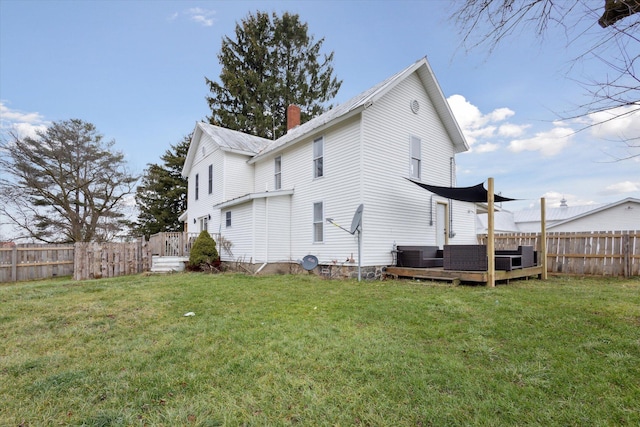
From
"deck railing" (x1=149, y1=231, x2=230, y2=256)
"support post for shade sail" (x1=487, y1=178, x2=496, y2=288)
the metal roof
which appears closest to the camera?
"support post for shade sail" (x1=487, y1=178, x2=496, y2=288)

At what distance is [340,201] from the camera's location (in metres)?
9.95

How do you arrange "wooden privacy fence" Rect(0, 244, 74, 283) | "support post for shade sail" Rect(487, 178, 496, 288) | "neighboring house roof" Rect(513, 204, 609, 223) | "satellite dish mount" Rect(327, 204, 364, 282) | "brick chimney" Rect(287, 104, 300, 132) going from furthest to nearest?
"neighboring house roof" Rect(513, 204, 609, 223), "brick chimney" Rect(287, 104, 300, 132), "wooden privacy fence" Rect(0, 244, 74, 283), "satellite dish mount" Rect(327, 204, 364, 282), "support post for shade sail" Rect(487, 178, 496, 288)

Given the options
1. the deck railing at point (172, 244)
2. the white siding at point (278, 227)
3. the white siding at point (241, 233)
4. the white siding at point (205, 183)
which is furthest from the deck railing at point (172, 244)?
the white siding at point (278, 227)

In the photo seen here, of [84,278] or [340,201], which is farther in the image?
[84,278]

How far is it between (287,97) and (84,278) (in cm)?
1973

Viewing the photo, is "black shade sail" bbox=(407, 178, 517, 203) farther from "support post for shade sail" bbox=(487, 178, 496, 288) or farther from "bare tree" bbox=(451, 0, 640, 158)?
"bare tree" bbox=(451, 0, 640, 158)

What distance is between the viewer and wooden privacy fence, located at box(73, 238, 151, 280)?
11758 millimetres

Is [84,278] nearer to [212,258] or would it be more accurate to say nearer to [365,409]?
[212,258]

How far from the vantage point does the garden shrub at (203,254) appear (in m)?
13.0

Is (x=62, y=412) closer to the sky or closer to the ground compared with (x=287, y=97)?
closer to the ground

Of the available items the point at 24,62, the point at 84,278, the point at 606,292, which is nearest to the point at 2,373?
the point at 606,292

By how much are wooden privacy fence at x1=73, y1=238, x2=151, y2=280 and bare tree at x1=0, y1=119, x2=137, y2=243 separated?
9524mm

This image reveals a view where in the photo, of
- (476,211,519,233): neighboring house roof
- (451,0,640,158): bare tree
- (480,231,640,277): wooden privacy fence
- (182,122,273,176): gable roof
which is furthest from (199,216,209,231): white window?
(476,211,519,233): neighboring house roof

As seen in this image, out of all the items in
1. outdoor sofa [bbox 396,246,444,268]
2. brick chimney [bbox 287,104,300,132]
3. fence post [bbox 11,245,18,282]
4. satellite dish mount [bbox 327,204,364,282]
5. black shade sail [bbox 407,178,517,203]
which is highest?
brick chimney [bbox 287,104,300,132]
